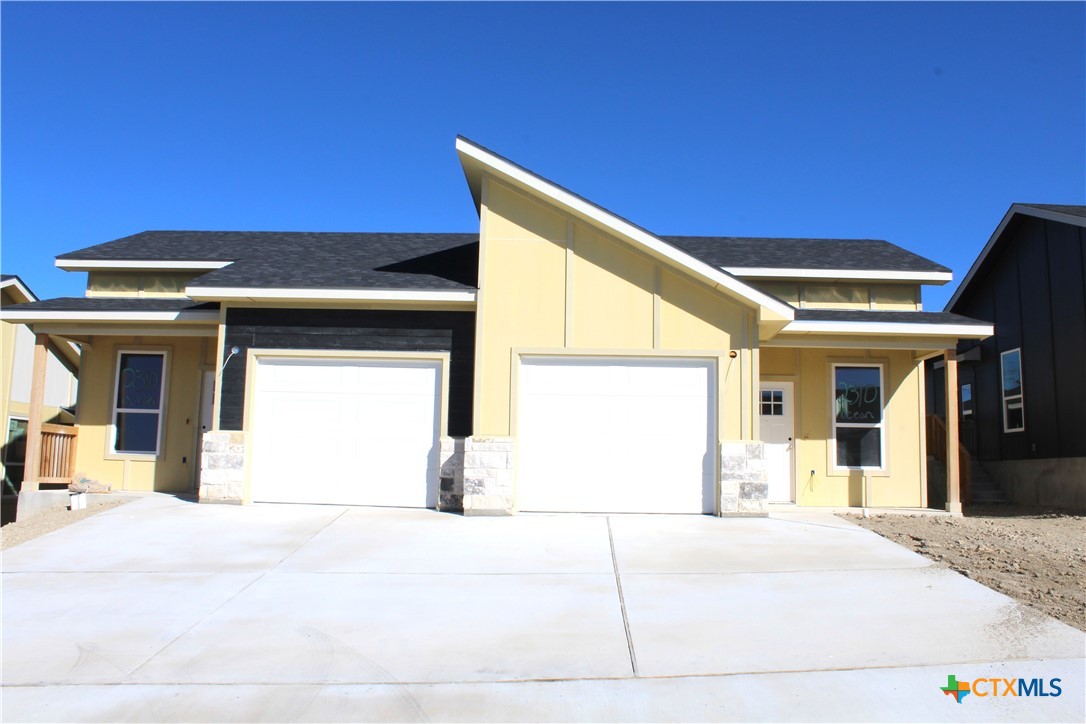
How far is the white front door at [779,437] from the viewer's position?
14.1 m

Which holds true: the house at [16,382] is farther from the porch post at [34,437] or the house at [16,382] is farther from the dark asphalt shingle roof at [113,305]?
the porch post at [34,437]

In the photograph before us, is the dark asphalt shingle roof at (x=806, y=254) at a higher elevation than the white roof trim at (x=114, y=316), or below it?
higher

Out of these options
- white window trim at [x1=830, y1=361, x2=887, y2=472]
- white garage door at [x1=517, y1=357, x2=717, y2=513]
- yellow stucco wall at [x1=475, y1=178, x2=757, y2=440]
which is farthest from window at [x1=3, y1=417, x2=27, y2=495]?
white window trim at [x1=830, y1=361, x2=887, y2=472]

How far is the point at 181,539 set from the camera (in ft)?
31.9

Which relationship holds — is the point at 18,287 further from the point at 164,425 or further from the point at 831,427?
the point at 831,427

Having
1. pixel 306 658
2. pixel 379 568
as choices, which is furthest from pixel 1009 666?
pixel 379 568

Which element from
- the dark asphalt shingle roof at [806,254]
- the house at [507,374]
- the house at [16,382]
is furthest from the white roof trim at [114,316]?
the dark asphalt shingle roof at [806,254]

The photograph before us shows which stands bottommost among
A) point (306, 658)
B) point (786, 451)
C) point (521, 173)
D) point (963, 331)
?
point (306, 658)

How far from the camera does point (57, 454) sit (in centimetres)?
1349

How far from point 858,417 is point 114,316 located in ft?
39.6

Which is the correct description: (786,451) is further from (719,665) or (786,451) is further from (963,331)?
(719,665)

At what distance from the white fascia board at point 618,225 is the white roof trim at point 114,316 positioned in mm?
4824

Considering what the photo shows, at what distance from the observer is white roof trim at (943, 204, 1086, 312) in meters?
14.9

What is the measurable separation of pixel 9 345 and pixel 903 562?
17.9m
